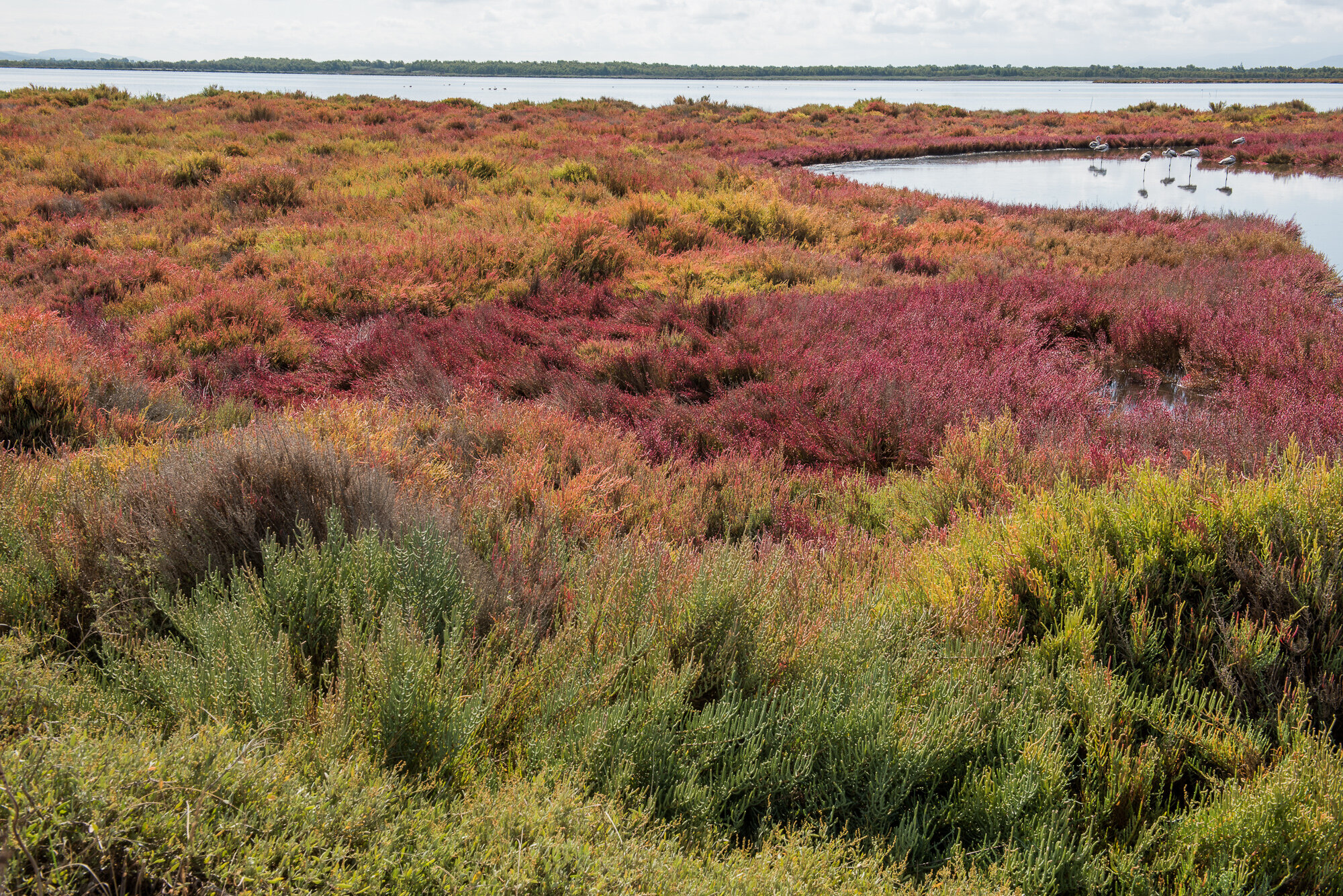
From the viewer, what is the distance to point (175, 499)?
303 cm

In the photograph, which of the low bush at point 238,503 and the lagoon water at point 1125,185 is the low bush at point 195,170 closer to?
the low bush at point 238,503

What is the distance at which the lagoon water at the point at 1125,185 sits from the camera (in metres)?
14.7

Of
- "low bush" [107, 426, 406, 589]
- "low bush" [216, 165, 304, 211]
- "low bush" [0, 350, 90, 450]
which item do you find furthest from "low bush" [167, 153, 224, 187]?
"low bush" [107, 426, 406, 589]

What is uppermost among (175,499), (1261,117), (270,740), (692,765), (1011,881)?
(1261,117)

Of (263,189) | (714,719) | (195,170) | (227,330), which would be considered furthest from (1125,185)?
(714,719)

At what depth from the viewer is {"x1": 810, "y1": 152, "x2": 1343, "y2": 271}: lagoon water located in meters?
14.7

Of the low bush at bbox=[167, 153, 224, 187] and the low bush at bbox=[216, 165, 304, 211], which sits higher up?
the low bush at bbox=[167, 153, 224, 187]

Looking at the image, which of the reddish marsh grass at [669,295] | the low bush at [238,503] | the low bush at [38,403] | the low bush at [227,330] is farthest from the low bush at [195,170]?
the low bush at [238,503]

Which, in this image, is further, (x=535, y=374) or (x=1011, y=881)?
(x=535, y=374)

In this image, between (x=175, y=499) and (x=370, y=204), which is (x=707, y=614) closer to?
(x=175, y=499)

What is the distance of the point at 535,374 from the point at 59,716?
205 inches

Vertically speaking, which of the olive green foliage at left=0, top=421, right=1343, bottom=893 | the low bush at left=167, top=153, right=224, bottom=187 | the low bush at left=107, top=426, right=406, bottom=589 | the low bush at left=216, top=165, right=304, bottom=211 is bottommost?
the olive green foliage at left=0, top=421, right=1343, bottom=893

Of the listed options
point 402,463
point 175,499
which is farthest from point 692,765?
point 402,463

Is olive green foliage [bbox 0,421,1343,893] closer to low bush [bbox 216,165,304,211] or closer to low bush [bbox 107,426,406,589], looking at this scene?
low bush [bbox 107,426,406,589]
